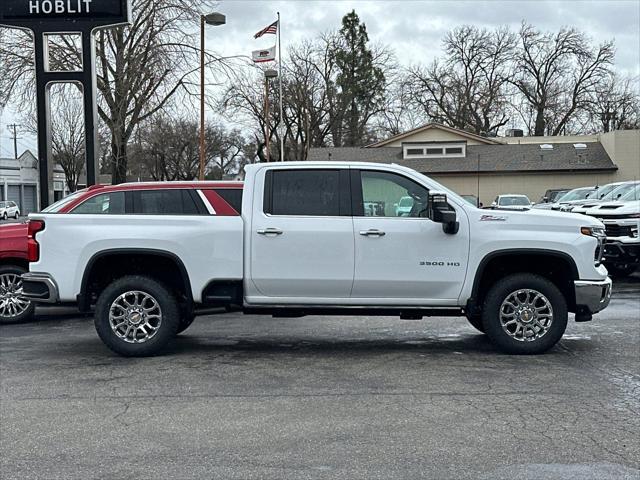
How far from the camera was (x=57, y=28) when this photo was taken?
14398 millimetres

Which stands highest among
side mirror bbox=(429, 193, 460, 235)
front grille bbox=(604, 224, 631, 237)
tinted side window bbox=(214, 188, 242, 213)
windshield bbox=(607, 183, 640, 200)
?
windshield bbox=(607, 183, 640, 200)

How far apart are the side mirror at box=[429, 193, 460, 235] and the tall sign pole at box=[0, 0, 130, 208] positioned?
30.3 feet

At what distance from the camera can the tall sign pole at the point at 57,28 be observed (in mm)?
14258

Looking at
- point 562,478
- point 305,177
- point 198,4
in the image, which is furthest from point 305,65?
point 562,478

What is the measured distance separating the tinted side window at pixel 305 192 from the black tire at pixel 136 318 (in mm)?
1430

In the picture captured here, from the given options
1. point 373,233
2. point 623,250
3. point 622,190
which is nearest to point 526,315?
point 373,233

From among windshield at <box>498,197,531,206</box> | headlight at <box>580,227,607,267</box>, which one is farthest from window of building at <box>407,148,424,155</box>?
headlight at <box>580,227,607,267</box>

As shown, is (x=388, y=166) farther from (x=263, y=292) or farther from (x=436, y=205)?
(x=263, y=292)

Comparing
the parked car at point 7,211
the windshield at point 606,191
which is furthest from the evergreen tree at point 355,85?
the windshield at point 606,191

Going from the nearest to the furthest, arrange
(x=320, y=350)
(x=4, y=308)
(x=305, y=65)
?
(x=320, y=350)
(x=4, y=308)
(x=305, y=65)

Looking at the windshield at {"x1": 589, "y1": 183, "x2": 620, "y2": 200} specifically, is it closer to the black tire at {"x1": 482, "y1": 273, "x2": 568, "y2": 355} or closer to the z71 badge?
the black tire at {"x1": 482, "y1": 273, "x2": 568, "y2": 355}

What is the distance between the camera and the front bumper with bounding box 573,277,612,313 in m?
7.68

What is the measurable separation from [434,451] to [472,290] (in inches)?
119

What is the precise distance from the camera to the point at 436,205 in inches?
298
